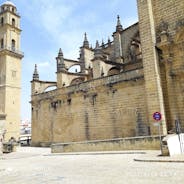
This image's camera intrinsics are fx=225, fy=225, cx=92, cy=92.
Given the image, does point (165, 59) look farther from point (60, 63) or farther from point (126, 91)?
point (60, 63)

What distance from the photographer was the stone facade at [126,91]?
12.8 m

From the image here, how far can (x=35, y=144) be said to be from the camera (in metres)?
23.5

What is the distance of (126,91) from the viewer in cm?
1567

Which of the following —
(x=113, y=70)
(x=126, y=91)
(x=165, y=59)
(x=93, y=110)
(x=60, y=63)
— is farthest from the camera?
(x=60, y=63)

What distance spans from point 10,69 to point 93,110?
1974 cm

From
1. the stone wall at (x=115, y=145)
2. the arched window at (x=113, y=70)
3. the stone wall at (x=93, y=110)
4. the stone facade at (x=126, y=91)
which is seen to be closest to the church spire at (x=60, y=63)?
the stone facade at (x=126, y=91)

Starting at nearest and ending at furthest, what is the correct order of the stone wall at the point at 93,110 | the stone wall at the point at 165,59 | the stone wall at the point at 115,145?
1. the stone wall at the point at 115,145
2. the stone wall at the point at 165,59
3. the stone wall at the point at 93,110

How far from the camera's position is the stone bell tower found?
31.2 meters

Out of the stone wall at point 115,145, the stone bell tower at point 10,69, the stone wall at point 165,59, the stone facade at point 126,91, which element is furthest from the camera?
the stone bell tower at point 10,69

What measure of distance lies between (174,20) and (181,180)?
1059 cm

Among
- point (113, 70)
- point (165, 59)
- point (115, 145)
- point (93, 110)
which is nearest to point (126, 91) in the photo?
point (93, 110)

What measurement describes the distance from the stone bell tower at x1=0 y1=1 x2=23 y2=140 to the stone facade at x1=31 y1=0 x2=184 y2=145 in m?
8.89

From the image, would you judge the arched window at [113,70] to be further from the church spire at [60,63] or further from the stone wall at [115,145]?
the stone wall at [115,145]

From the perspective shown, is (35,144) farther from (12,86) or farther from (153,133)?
(153,133)
